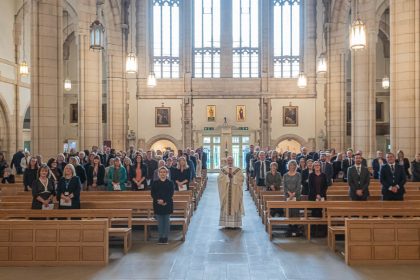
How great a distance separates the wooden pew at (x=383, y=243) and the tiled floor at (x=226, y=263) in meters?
0.25

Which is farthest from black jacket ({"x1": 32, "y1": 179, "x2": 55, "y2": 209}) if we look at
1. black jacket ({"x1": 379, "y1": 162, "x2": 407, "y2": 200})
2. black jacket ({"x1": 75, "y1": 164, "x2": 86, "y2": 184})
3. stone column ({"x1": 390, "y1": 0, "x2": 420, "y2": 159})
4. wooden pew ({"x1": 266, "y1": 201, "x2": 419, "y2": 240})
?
stone column ({"x1": 390, "y1": 0, "x2": 420, "y2": 159})

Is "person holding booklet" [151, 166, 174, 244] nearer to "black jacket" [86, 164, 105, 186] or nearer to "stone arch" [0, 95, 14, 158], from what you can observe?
"black jacket" [86, 164, 105, 186]

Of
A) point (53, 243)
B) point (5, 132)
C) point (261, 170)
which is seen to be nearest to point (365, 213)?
point (53, 243)

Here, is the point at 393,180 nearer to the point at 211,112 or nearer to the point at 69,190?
the point at 69,190

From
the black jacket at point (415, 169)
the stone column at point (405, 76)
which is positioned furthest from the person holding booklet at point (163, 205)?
the stone column at point (405, 76)

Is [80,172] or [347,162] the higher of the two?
[347,162]

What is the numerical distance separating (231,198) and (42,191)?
4.49 metres

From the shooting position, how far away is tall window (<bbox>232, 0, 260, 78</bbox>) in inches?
1332

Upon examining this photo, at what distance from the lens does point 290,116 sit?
110 ft

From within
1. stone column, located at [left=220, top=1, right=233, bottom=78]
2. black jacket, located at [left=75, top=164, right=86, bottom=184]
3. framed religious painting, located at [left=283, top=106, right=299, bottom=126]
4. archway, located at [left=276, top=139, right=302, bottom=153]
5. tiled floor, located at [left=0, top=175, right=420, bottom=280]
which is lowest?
tiled floor, located at [left=0, top=175, right=420, bottom=280]

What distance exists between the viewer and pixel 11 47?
27.8 metres

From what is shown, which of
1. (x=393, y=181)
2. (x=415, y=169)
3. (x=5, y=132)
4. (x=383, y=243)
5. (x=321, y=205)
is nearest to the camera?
(x=383, y=243)

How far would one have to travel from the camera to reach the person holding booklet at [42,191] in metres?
9.95

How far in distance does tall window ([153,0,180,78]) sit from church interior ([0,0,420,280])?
0.08 m
